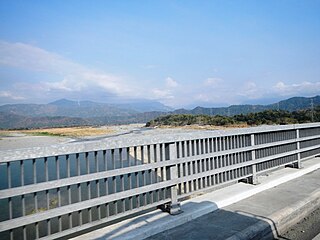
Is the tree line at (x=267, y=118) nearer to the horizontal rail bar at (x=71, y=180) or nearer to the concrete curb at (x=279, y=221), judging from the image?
the concrete curb at (x=279, y=221)

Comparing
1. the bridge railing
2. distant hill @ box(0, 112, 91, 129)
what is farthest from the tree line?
distant hill @ box(0, 112, 91, 129)

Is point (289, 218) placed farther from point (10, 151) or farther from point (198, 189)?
point (10, 151)

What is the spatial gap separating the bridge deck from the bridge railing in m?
0.21

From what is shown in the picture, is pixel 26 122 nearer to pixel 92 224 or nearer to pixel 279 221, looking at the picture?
pixel 92 224

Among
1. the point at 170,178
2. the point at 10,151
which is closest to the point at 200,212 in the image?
the point at 170,178

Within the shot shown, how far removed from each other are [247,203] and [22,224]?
3.68 m

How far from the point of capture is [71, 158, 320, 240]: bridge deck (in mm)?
3745

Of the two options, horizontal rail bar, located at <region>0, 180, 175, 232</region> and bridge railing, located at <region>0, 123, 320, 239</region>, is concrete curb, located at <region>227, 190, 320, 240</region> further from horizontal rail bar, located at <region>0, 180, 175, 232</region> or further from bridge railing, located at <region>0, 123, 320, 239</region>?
horizontal rail bar, located at <region>0, 180, 175, 232</region>

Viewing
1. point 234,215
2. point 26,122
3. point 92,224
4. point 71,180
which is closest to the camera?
point 71,180

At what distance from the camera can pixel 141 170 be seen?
13.0ft

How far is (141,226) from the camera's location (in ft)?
12.5

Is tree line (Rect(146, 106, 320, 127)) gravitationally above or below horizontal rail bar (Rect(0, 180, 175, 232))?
above

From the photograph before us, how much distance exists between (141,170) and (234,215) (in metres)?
1.73

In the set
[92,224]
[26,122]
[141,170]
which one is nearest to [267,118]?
[141,170]
